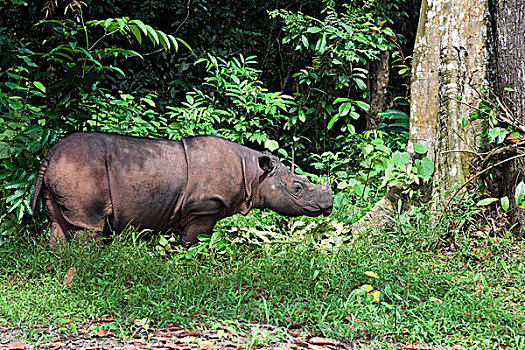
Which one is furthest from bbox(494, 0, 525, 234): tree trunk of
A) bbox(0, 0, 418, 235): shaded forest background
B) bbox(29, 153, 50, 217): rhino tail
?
bbox(29, 153, 50, 217): rhino tail

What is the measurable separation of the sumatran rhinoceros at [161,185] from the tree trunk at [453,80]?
52.9 inches

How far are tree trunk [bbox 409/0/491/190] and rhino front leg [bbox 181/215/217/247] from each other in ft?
8.10

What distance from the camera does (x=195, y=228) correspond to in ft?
17.2

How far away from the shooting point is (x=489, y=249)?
5.16 m

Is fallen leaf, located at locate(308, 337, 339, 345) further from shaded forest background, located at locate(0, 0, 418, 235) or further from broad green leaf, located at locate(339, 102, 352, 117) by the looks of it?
broad green leaf, located at locate(339, 102, 352, 117)

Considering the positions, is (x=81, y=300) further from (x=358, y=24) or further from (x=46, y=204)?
(x=358, y=24)

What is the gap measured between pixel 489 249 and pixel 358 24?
3.79 m

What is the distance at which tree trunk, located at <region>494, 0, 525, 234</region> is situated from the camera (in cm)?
542

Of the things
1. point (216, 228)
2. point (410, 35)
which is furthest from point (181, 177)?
point (410, 35)

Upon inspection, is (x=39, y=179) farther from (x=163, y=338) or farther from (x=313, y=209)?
(x=313, y=209)

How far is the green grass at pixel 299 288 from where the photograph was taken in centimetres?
362

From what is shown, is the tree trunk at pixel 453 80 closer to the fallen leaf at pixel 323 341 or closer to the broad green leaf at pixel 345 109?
the broad green leaf at pixel 345 109

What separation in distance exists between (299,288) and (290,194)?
1.54 metres

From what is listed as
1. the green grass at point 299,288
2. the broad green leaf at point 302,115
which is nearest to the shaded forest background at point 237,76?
the broad green leaf at point 302,115
